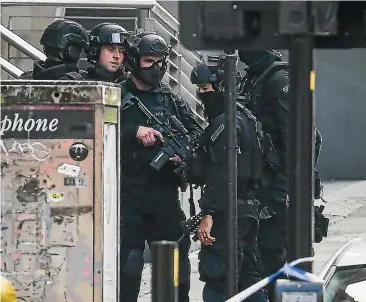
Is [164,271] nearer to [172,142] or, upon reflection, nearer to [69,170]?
[69,170]

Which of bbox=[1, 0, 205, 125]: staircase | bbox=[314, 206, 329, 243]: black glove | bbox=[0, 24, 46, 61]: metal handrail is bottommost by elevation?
bbox=[314, 206, 329, 243]: black glove

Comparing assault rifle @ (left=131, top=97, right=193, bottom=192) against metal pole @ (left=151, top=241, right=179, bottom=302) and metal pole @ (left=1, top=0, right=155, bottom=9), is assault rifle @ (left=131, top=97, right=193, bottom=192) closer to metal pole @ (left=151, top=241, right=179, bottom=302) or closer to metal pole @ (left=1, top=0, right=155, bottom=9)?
metal pole @ (left=151, top=241, right=179, bottom=302)

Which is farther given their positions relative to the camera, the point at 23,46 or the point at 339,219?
the point at 339,219

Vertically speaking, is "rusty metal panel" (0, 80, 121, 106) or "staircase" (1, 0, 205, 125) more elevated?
"staircase" (1, 0, 205, 125)

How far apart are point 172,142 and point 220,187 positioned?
49cm

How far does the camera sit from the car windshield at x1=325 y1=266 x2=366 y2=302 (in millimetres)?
5027

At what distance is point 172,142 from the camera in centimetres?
723

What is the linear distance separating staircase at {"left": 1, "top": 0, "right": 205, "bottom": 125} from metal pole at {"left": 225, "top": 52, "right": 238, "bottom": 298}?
5.56m

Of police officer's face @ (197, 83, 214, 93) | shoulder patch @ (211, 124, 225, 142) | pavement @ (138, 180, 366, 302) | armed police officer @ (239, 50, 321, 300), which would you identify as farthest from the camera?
pavement @ (138, 180, 366, 302)

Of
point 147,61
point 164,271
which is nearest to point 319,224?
Result: point 147,61

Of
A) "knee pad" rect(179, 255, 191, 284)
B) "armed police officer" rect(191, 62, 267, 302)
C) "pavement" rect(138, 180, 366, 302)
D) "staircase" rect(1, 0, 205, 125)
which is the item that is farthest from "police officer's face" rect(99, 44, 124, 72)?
"staircase" rect(1, 0, 205, 125)

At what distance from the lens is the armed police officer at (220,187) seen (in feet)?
23.1

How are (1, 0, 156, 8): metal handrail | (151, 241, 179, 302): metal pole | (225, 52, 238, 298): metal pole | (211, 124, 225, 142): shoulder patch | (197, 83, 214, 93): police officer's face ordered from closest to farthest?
(151, 241, 179, 302): metal pole, (225, 52, 238, 298): metal pole, (211, 124, 225, 142): shoulder patch, (197, 83, 214, 93): police officer's face, (1, 0, 156, 8): metal handrail

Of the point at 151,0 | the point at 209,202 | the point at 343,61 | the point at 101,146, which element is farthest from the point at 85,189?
the point at 343,61
